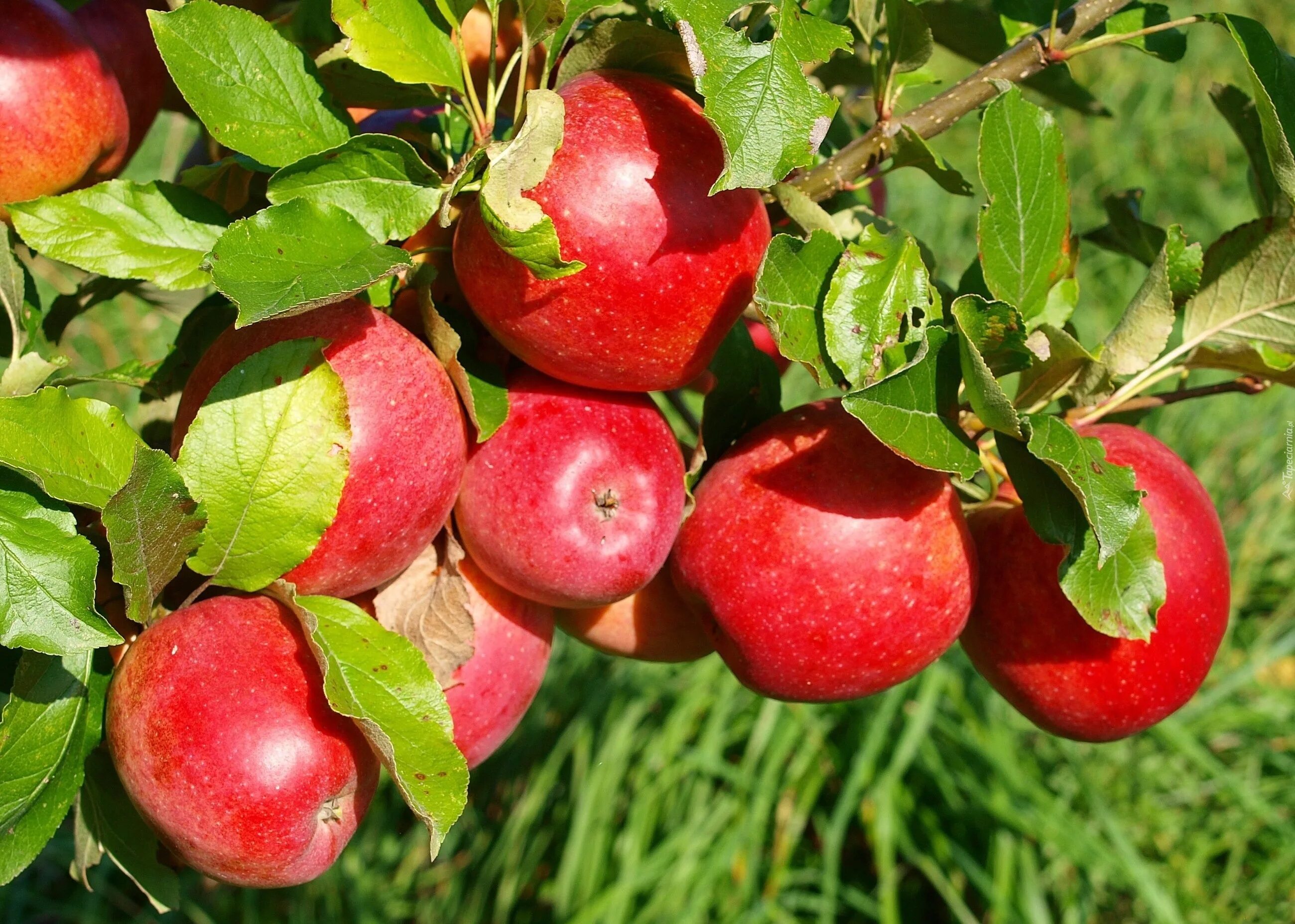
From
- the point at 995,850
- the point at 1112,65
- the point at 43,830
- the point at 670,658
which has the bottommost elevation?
the point at 995,850

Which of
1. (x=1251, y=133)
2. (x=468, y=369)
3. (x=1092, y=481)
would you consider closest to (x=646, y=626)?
(x=468, y=369)

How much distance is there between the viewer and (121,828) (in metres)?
0.72

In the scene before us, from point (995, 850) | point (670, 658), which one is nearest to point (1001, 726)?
point (995, 850)

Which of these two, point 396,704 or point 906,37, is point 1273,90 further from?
point 396,704

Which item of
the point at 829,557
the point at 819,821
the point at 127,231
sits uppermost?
the point at 127,231

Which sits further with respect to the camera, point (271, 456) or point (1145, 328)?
point (1145, 328)

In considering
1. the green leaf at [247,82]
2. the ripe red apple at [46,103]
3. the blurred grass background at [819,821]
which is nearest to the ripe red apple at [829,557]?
the green leaf at [247,82]

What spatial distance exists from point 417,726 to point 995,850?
1.67m

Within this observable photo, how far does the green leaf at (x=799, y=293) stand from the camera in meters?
0.65

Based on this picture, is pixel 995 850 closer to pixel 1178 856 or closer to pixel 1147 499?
pixel 1178 856

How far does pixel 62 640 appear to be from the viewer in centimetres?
57

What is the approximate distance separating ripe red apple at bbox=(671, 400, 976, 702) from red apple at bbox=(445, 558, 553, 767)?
13 cm

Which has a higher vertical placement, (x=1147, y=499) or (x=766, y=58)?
(x=766, y=58)

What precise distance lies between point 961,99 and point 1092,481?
29 centimetres
